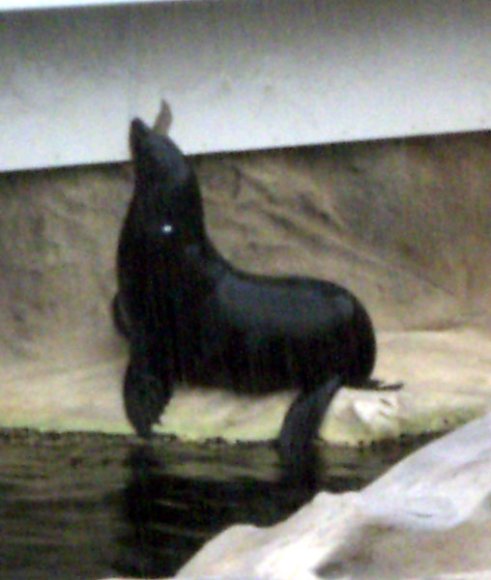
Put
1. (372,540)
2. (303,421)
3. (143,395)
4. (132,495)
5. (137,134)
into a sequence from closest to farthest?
(372,540) → (132,495) → (303,421) → (143,395) → (137,134)

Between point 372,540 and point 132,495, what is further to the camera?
point 132,495

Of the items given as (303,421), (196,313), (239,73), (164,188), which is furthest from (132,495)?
(239,73)

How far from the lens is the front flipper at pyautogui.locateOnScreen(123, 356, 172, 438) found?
759cm

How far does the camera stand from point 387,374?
26.4 feet

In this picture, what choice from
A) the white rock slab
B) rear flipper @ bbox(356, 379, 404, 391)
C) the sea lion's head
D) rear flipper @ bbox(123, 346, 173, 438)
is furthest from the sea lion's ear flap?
the white rock slab

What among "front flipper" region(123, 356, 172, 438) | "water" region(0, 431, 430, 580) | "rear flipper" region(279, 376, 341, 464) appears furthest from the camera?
"front flipper" region(123, 356, 172, 438)

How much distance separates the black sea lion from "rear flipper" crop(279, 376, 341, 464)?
0.14 m

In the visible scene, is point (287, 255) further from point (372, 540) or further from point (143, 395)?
point (372, 540)

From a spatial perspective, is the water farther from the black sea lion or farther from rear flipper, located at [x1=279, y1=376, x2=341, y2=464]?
the black sea lion

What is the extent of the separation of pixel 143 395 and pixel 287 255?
4.18 feet

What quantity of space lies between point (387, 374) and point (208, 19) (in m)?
1.82

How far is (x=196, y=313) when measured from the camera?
309 inches

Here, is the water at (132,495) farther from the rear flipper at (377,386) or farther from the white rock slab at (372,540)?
the white rock slab at (372,540)

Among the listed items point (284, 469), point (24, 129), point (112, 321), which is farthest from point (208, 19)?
point (284, 469)
